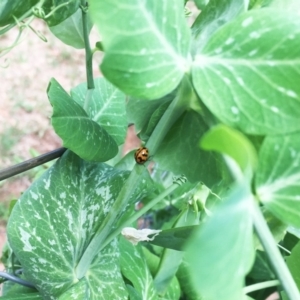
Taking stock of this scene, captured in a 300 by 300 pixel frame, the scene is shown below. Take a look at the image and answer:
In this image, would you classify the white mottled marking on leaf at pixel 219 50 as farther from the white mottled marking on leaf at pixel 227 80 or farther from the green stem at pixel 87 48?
the green stem at pixel 87 48

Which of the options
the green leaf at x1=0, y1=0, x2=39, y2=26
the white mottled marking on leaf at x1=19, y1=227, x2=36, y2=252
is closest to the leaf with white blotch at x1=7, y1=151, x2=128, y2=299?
the white mottled marking on leaf at x1=19, y1=227, x2=36, y2=252

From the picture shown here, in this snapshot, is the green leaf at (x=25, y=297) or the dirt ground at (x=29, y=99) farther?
the dirt ground at (x=29, y=99)

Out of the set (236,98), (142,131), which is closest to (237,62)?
(236,98)

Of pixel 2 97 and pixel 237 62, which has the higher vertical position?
pixel 237 62

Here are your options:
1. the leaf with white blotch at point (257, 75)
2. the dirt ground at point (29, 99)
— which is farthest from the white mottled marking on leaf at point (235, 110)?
the dirt ground at point (29, 99)

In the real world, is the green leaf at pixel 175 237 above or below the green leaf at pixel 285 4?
below

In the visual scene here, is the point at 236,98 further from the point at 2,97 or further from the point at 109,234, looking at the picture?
the point at 2,97

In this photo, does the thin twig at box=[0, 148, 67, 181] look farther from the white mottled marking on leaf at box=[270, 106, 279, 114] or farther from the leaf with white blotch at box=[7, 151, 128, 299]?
the white mottled marking on leaf at box=[270, 106, 279, 114]

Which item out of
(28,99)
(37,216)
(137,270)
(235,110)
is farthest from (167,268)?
(28,99)
